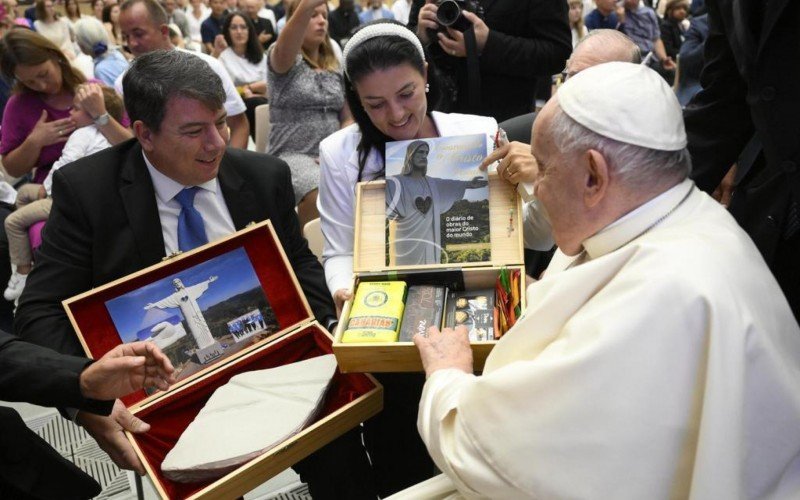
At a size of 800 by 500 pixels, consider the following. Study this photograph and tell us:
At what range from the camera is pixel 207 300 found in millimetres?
2000

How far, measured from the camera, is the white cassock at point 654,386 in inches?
47.3

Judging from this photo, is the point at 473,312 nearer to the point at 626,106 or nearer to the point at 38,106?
the point at 626,106

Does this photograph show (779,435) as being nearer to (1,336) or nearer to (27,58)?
(1,336)

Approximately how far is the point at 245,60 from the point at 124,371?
540 centimetres

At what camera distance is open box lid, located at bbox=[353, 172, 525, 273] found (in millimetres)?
1938

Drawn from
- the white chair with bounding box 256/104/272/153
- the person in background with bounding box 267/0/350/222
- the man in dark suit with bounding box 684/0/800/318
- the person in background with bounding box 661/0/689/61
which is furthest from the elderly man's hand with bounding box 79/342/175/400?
the person in background with bounding box 661/0/689/61

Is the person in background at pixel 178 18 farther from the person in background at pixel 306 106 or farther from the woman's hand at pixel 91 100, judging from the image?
the woman's hand at pixel 91 100

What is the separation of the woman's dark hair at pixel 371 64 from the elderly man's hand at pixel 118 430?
41.4 inches

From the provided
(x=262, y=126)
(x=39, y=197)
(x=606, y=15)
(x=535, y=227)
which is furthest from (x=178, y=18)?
(x=535, y=227)

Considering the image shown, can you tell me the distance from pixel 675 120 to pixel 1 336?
180 centimetres

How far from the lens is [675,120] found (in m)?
1.34

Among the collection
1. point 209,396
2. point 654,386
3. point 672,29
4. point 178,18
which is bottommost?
point 672,29

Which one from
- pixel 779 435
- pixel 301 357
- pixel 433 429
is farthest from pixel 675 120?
pixel 301 357

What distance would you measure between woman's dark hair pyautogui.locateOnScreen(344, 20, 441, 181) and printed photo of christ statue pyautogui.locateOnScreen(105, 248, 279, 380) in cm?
57
